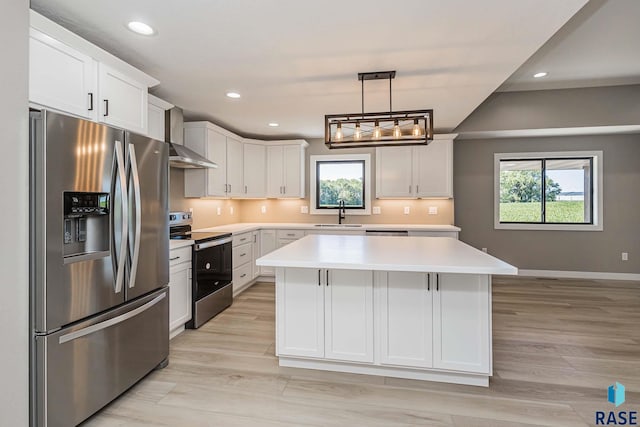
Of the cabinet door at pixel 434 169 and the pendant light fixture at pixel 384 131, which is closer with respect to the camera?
the pendant light fixture at pixel 384 131

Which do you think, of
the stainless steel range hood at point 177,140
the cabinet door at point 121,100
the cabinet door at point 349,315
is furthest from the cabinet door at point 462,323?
the stainless steel range hood at point 177,140

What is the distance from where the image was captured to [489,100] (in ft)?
15.3


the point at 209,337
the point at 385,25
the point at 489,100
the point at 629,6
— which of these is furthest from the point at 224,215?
the point at 629,6

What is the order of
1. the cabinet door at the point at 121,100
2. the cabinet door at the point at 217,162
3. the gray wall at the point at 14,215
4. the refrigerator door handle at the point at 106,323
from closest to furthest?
the gray wall at the point at 14,215 < the refrigerator door handle at the point at 106,323 < the cabinet door at the point at 121,100 < the cabinet door at the point at 217,162

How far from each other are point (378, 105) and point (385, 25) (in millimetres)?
1700

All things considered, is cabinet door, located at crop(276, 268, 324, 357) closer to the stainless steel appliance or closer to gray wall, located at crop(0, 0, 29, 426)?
the stainless steel appliance

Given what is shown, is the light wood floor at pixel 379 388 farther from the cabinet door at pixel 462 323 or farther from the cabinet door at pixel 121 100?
the cabinet door at pixel 121 100

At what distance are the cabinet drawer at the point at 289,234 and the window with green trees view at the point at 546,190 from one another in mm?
3315

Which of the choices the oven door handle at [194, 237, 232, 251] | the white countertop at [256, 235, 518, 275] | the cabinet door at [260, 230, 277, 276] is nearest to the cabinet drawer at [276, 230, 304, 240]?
the cabinet door at [260, 230, 277, 276]

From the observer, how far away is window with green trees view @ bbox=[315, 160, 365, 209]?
18.1 ft

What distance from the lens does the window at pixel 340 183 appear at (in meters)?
5.47

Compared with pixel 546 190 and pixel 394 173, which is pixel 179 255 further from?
pixel 546 190

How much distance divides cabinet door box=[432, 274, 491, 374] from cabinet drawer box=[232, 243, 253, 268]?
2791 mm

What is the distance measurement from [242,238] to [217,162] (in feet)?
3.58
